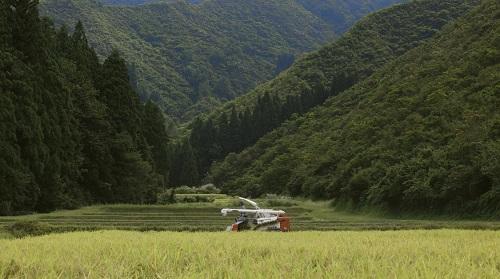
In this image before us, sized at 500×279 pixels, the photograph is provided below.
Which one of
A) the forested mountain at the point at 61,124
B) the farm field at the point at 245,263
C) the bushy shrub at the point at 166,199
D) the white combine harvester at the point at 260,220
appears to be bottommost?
the bushy shrub at the point at 166,199

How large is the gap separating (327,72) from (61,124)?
8969 cm

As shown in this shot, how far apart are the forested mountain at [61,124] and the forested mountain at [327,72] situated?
57901mm

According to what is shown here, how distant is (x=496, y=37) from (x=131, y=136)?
34.9m

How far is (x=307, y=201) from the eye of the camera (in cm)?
5800

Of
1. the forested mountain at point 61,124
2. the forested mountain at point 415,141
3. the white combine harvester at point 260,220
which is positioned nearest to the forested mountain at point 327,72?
the forested mountain at point 415,141

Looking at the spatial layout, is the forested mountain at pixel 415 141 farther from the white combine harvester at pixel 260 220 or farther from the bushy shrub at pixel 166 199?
the bushy shrub at pixel 166 199

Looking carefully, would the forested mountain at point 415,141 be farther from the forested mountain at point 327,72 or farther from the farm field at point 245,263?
the farm field at point 245,263

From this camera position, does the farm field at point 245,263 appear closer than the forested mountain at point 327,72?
Yes

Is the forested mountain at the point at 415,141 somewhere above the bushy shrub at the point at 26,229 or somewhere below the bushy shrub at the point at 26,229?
above

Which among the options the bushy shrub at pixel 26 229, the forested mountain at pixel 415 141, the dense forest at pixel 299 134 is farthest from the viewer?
the dense forest at pixel 299 134

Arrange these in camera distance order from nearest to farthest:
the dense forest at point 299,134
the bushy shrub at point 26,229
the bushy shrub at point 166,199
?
the bushy shrub at point 26,229
the dense forest at point 299,134
the bushy shrub at point 166,199

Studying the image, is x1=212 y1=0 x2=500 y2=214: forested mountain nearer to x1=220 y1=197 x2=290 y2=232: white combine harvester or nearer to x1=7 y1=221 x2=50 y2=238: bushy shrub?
x1=220 y1=197 x2=290 y2=232: white combine harvester

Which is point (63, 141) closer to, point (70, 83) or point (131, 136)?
point (70, 83)

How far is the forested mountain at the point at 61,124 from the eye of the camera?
115ft
